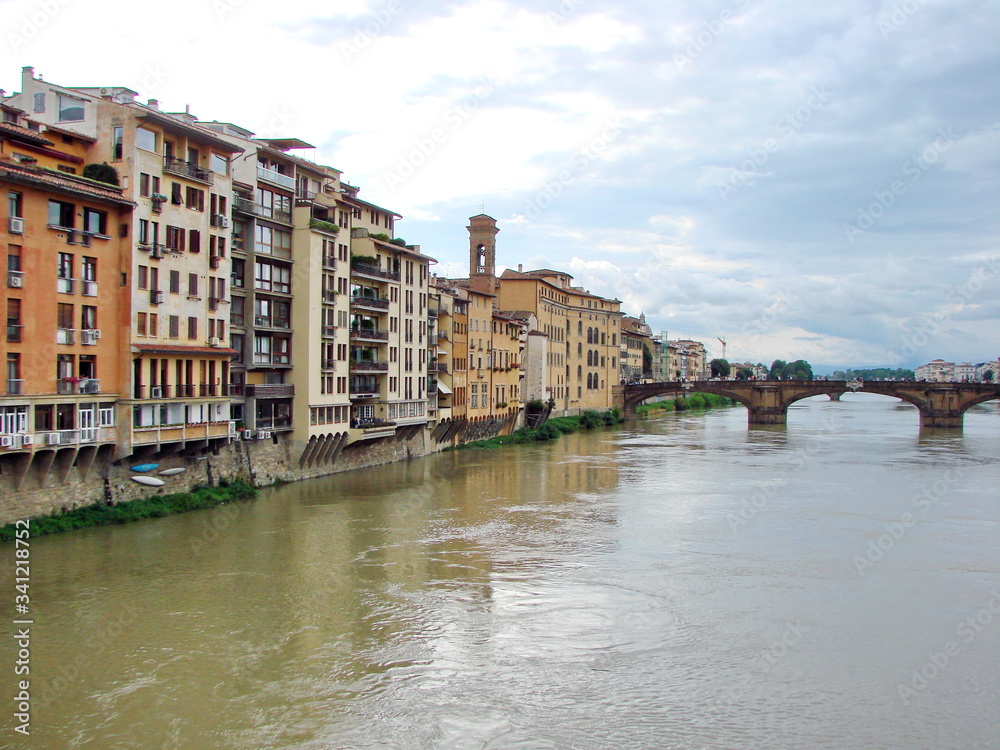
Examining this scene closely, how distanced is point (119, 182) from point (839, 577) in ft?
79.8

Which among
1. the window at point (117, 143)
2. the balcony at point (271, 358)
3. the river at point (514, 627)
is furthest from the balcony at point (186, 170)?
the river at point (514, 627)

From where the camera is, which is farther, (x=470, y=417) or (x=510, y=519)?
(x=470, y=417)

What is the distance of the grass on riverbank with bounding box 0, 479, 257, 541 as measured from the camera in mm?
24141

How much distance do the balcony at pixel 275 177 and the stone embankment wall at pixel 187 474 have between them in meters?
10.4

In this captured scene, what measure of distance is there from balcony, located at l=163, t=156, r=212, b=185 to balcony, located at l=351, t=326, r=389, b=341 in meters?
11.5

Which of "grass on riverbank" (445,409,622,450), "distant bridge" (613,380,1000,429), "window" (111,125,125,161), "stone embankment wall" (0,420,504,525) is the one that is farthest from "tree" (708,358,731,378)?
"window" (111,125,125,161)

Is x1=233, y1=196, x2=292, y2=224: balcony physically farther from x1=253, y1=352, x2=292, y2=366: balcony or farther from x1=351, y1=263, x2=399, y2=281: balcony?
x1=253, y1=352, x2=292, y2=366: balcony

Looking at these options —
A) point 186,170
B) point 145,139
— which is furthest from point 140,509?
point 145,139

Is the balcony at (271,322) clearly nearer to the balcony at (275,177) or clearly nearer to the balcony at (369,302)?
the balcony at (369,302)

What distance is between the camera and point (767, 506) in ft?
114

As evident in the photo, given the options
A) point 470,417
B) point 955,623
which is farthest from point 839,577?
point 470,417

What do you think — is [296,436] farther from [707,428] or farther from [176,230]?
[707,428]

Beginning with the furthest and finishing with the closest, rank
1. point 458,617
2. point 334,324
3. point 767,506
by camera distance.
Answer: point 334,324
point 767,506
point 458,617

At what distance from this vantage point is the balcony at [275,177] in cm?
3391
